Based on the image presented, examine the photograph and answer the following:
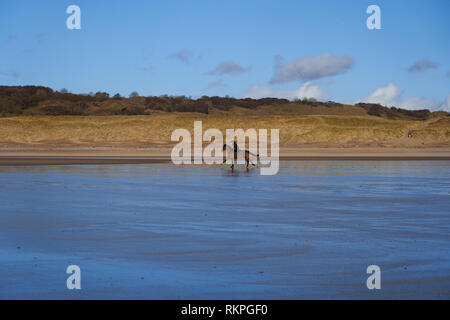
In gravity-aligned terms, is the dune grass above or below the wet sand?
above

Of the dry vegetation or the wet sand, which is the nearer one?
the wet sand

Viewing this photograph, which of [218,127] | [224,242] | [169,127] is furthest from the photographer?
[218,127]

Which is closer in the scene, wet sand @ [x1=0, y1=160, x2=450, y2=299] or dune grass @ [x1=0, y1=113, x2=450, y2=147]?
wet sand @ [x1=0, y1=160, x2=450, y2=299]

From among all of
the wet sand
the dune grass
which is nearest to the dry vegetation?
the dune grass

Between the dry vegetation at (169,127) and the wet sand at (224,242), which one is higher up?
the dry vegetation at (169,127)

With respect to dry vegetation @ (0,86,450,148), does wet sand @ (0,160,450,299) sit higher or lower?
lower

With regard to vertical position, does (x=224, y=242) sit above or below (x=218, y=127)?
below

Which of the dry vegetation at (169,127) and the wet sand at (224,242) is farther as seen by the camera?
the dry vegetation at (169,127)

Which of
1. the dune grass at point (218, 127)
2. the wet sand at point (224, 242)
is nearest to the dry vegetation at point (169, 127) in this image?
the dune grass at point (218, 127)

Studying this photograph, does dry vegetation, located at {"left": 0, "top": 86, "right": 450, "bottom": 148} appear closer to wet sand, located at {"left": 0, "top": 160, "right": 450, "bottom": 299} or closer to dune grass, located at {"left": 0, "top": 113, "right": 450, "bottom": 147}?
dune grass, located at {"left": 0, "top": 113, "right": 450, "bottom": 147}

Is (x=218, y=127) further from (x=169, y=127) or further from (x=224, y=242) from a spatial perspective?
(x=224, y=242)

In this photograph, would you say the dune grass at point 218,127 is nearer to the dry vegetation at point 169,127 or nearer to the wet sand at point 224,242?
the dry vegetation at point 169,127

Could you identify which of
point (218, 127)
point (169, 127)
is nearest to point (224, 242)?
point (169, 127)
